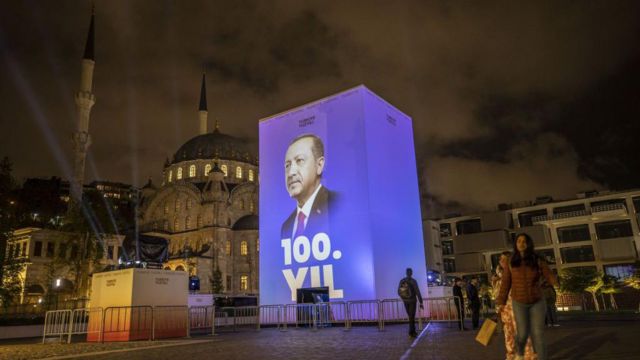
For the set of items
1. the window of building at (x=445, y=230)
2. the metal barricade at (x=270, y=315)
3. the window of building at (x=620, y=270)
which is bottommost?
the metal barricade at (x=270, y=315)

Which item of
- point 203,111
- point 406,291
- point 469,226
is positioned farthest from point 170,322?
point 203,111

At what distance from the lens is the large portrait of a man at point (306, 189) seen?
59.1ft

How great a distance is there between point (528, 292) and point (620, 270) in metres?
46.3

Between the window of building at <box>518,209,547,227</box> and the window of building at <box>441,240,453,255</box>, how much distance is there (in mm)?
7956

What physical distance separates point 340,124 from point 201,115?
57219 mm

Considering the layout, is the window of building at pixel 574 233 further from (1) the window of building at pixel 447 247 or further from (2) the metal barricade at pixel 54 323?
(2) the metal barricade at pixel 54 323

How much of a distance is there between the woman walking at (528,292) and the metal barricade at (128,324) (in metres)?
10.6

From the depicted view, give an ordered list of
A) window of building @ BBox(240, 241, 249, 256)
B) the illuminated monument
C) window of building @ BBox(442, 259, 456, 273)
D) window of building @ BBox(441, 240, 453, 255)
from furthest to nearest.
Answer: window of building @ BBox(240, 241, 249, 256) < window of building @ BBox(441, 240, 453, 255) < window of building @ BBox(442, 259, 456, 273) < the illuminated monument

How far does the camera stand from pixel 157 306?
13.2m

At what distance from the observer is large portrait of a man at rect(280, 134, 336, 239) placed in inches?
709

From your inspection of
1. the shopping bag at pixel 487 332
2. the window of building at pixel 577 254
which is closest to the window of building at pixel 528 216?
the window of building at pixel 577 254

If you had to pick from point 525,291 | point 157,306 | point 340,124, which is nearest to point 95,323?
point 157,306

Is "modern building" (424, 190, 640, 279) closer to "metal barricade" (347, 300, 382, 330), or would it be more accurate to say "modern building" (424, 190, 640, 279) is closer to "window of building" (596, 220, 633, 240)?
"window of building" (596, 220, 633, 240)

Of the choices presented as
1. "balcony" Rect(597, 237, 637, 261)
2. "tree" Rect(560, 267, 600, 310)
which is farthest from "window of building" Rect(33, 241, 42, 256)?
"balcony" Rect(597, 237, 637, 261)
